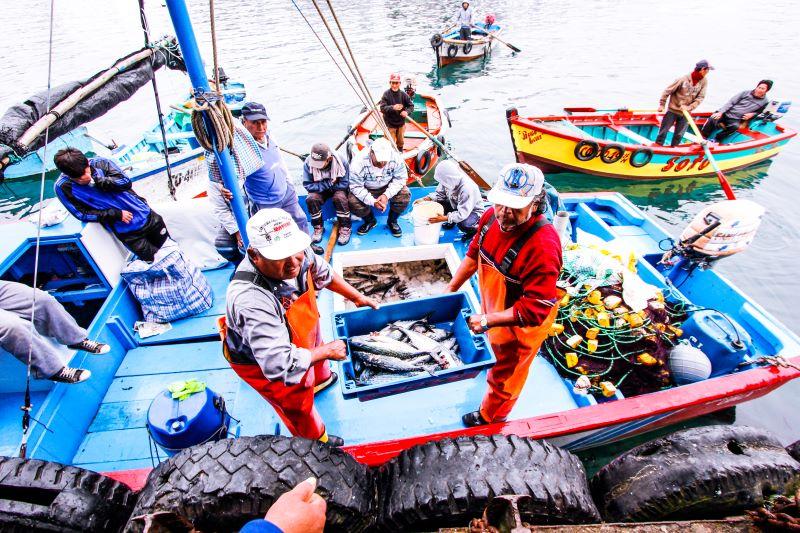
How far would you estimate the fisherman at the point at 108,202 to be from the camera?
3783 millimetres

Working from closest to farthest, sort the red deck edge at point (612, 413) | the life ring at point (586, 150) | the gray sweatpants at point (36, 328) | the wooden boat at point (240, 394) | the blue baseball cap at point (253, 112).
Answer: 1. the red deck edge at point (612, 413)
2. the gray sweatpants at point (36, 328)
3. the wooden boat at point (240, 394)
4. the blue baseball cap at point (253, 112)
5. the life ring at point (586, 150)

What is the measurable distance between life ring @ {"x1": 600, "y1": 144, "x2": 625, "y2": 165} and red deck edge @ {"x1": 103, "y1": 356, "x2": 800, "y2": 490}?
6.59 meters

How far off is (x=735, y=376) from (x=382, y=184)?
4804mm

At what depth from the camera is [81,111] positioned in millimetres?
4234

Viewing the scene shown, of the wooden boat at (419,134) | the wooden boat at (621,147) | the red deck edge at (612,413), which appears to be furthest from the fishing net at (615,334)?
the wooden boat at (621,147)

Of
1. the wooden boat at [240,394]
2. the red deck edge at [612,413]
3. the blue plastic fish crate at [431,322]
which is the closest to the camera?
the blue plastic fish crate at [431,322]

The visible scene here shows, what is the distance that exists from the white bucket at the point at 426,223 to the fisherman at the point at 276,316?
2541mm

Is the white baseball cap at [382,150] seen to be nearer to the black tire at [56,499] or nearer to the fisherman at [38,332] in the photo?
the fisherman at [38,332]

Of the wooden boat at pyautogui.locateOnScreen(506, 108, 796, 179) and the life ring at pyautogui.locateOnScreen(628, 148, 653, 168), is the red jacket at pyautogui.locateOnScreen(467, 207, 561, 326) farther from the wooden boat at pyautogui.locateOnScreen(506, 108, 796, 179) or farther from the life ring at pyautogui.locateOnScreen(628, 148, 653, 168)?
the life ring at pyautogui.locateOnScreen(628, 148, 653, 168)

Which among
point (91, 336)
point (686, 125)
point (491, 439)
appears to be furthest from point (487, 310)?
point (686, 125)

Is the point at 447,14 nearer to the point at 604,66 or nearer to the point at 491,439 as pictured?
the point at 604,66

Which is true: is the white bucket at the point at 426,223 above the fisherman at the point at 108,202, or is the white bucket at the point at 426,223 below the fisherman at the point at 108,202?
below

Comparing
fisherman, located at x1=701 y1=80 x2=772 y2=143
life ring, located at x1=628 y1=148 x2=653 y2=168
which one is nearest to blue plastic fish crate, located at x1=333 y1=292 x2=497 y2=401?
life ring, located at x1=628 y1=148 x2=653 y2=168

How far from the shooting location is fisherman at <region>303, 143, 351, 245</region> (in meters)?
5.77
